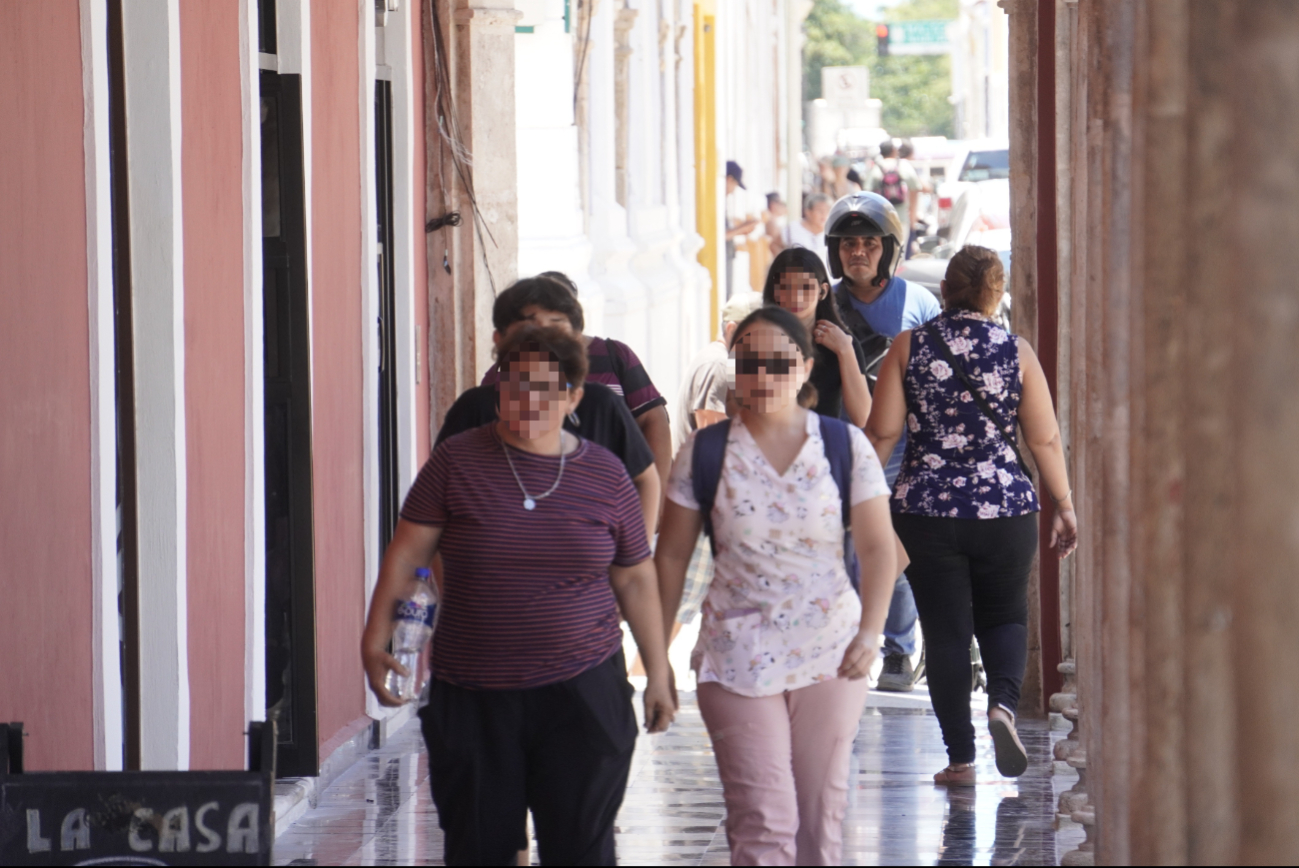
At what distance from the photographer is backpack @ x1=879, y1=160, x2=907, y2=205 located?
23047 mm

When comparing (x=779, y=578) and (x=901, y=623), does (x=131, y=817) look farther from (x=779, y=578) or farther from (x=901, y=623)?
(x=901, y=623)

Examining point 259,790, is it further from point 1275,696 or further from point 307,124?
point 307,124

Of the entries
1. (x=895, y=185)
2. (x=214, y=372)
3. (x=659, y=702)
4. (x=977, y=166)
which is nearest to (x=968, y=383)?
(x=659, y=702)

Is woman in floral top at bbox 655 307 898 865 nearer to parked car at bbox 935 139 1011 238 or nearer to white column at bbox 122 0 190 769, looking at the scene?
white column at bbox 122 0 190 769

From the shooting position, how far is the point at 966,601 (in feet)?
20.3

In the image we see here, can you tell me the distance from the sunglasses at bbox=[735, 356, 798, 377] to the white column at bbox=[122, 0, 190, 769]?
5.43 feet

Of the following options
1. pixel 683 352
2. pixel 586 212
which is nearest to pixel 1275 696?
pixel 586 212

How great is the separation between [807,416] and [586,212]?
10195mm

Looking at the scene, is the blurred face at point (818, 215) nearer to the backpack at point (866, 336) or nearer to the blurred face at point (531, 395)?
the backpack at point (866, 336)

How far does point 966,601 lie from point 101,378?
280 centimetres

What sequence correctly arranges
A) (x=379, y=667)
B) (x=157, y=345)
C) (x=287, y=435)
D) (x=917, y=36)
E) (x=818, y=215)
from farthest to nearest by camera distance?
(x=917, y=36) → (x=818, y=215) → (x=287, y=435) → (x=157, y=345) → (x=379, y=667)

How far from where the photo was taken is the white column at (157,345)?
5.12m

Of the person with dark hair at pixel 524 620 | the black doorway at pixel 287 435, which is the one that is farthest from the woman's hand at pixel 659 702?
the black doorway at pixel 287 435

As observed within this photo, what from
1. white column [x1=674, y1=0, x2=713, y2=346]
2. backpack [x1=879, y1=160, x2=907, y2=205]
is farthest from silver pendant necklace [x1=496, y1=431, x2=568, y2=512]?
backpack [x1=879, y1=160, x2=907, y2=205]
